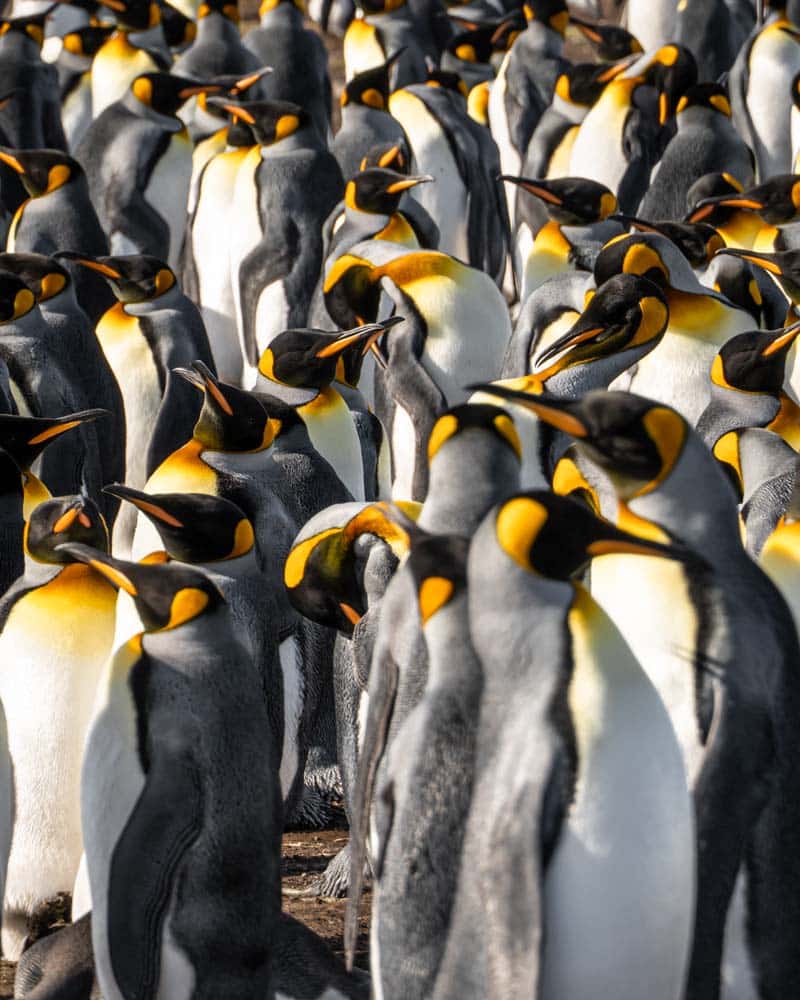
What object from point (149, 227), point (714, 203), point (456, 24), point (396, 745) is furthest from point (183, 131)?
point (396, 745)

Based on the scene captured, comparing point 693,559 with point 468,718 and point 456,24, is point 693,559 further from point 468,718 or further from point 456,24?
point 456,24

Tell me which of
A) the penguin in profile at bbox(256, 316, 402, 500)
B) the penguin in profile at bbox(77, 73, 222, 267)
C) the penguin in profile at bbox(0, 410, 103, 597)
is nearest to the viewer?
the penguin in profile at bbox(0, 410, 103, 597)

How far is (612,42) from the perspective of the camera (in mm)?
11852

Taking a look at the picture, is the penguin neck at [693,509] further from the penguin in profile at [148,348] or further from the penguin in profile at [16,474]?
the penguin in profile at [148,348]

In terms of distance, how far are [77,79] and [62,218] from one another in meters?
4.08

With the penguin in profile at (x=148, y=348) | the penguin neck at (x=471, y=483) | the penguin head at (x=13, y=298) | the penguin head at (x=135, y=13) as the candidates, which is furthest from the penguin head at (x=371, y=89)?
the penguin neck at (x=471, y=483)

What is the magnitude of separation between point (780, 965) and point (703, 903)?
23 cm

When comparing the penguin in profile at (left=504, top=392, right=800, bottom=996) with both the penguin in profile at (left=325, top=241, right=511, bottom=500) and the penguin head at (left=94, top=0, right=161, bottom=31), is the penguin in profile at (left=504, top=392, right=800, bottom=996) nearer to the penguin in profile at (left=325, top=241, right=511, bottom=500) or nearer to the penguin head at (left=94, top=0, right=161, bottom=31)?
the penguin in profile at (left=325, top=241, right=511, bottom=500)

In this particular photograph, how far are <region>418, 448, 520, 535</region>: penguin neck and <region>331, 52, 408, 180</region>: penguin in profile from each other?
6735mm

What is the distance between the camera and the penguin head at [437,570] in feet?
9.89

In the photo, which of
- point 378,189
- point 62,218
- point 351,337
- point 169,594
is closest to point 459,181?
point 378,189

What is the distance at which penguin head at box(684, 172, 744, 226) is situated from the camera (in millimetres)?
7301

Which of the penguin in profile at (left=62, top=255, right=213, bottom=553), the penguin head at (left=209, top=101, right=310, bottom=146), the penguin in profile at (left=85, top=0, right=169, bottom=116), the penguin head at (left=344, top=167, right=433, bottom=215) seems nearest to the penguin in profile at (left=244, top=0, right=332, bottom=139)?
the penguin in profile at (left=85, top=0, right=169, bottom=116)

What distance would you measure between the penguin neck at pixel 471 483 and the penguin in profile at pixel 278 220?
5019mm
